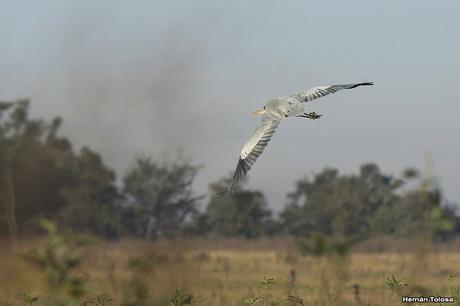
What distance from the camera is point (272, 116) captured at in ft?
37.9

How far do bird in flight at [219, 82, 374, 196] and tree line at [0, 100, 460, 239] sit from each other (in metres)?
0.91

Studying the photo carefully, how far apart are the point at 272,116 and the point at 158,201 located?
23034mm

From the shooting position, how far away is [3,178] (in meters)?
18.5

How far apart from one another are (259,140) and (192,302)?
14.2 ft

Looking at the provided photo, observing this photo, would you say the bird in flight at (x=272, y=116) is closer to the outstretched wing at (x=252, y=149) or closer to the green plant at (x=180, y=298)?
the outstretched wing at (x=252, y=149)

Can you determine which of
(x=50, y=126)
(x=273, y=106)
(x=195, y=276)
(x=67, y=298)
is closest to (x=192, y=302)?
(x=195, y=276)

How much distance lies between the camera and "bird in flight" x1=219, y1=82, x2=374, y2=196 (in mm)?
11062

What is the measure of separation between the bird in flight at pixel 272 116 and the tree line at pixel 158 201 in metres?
0.91

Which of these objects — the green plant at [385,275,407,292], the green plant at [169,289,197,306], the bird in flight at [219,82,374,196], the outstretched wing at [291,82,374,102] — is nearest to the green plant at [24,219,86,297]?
the green plant at [169,289,197,306]

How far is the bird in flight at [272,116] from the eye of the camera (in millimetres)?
11062

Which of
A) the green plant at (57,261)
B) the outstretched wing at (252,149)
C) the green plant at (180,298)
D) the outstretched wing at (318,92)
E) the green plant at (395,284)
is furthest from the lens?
the outstretched wing at (318,92)

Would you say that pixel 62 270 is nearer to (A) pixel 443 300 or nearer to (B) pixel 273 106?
(A) pixel 443 300

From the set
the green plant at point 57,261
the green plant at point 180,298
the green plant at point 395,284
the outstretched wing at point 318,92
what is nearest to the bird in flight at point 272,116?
the outstretched wing at point 318,92

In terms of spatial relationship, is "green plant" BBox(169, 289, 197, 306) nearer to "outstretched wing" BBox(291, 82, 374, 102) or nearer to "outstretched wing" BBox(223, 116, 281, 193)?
"outstretched wing" BBox(223, 116, 281, 193)
